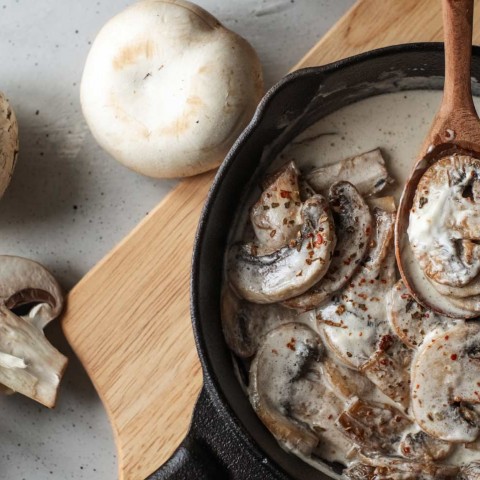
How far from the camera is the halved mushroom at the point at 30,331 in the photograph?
6.70 ft

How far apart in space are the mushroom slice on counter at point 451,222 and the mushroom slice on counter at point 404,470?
0.42 metres

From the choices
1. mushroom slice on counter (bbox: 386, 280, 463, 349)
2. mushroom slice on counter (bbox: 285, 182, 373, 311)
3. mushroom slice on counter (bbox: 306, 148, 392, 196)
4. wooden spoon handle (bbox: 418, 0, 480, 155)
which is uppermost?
wooden spoon handle (bbox: 418, 0, 480, 155)

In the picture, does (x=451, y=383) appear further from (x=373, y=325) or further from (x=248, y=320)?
(x=248, y=320)

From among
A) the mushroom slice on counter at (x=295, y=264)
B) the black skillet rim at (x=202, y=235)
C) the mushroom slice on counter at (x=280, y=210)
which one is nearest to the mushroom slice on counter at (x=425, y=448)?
the black skillet rim at (x=202, y=235)

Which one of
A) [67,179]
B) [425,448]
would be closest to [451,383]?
[425,448]

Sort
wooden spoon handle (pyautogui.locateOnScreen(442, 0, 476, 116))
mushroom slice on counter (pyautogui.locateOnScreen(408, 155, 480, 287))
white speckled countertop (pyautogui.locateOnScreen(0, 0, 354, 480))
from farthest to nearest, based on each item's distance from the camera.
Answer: white speckled countertop (pyautogui.locateOnScreen(0, 0, 354, 480)) → mushroom slice on counter (pyautogui.locateOnScreen(408, 155, 480, 287)) → wooden spoon handle (pyautogui.locateOnScreen(442, 0, 476, 116))

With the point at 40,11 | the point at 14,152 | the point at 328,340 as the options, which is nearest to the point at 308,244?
the point at 328,340

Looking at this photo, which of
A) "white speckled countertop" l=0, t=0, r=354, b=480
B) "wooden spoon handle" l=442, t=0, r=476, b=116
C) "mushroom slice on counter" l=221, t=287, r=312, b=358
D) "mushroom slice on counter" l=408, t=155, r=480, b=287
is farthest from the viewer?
"white speckled countertop" l=0, t=0, r=354, b=480

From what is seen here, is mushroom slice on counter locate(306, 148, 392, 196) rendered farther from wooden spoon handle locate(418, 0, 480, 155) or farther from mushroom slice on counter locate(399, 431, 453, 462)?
mushroom slice on counter locate(399, 431, 453, 462)

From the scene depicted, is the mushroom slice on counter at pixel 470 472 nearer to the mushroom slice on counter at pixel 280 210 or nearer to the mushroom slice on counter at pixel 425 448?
the mushroom slice on counter at pixel 425 448

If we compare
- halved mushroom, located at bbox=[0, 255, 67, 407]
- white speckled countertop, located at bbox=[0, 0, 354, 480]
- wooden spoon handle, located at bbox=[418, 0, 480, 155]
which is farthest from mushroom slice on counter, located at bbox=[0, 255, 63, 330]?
wooden spoon handle, located at bbox=[418, 0, 480, 155]

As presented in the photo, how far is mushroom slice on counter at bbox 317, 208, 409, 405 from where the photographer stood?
186 centimetres

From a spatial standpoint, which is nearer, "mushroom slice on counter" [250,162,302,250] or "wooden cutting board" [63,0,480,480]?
"mushroom slice on counter" [250,162,302,250]

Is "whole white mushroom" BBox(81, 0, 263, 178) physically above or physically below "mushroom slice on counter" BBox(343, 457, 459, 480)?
above
